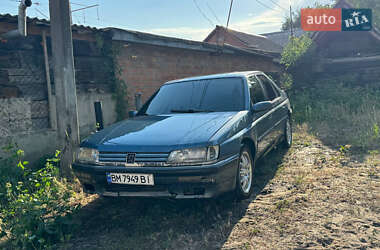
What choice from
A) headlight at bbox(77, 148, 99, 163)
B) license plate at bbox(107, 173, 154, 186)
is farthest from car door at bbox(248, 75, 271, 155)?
headlight at bbox(77, 148, 99, 163)

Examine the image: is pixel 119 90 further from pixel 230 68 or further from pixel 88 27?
pixel 230 68

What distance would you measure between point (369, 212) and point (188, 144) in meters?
2.02

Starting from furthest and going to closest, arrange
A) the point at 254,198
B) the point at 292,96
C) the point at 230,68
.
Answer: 1. the point at 292,96
2. the point at 230,68
3. the point at 254,198

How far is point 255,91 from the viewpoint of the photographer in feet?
14.8

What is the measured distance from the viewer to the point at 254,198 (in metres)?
3.79

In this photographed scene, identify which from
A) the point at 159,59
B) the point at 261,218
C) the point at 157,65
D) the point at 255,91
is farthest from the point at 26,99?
the point at 261,218

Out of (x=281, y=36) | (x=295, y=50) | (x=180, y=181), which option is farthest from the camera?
(x=281, y=36)

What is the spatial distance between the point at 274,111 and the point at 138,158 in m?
2.88

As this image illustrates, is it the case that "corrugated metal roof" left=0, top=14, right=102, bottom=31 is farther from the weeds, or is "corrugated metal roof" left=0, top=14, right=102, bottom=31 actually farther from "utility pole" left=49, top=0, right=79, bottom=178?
the weeds

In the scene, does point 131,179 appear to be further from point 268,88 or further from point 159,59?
point 159,59

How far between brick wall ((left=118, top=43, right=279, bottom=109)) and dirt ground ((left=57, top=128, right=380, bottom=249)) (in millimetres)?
4544

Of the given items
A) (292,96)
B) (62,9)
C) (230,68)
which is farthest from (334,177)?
(292,96)

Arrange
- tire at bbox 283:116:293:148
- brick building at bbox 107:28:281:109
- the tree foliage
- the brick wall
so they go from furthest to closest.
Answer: the tree foliage
the brick wall
brick building at bbox 107:28:281:109
tire at bbox 283:116:293:148

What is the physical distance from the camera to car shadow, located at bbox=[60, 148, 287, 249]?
2861 mm
